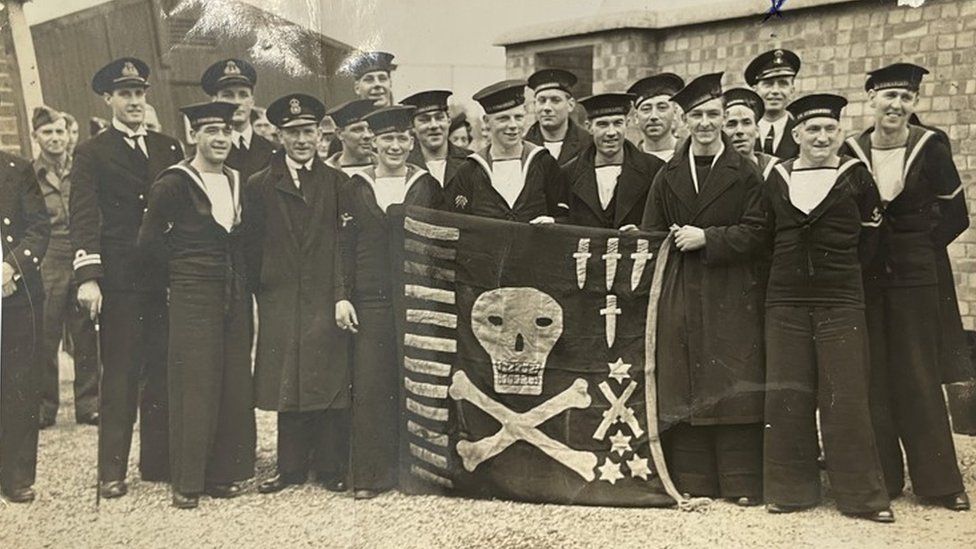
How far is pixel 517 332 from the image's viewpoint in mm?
3709

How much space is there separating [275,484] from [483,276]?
3.56ft

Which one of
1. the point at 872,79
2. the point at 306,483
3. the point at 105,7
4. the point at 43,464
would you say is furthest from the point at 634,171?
the point at 43,464

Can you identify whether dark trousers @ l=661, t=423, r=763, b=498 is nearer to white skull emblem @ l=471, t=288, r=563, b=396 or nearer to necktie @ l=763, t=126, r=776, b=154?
white skull emblem @ l=471, t=288, r=563, b=396

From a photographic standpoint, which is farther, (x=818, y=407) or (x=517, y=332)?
(x=517, y=332)

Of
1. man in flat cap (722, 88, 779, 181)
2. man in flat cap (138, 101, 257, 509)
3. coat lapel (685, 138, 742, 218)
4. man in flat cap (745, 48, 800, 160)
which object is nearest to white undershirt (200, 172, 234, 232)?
man in flat cap (138, 101, 257, 509)

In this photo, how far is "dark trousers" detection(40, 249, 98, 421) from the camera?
3.70 meters

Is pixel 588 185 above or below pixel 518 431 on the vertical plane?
above

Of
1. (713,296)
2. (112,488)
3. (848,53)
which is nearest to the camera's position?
(848,53)

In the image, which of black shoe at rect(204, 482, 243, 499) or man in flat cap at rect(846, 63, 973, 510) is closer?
man in flat cap at rect(846, 63, 973, 510)

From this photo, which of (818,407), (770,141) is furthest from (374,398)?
(770,141)

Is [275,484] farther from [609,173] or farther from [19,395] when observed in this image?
[609,173]

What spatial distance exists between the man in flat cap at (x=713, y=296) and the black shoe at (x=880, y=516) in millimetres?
351

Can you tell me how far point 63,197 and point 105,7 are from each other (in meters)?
0.69

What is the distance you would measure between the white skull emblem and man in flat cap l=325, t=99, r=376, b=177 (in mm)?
662
